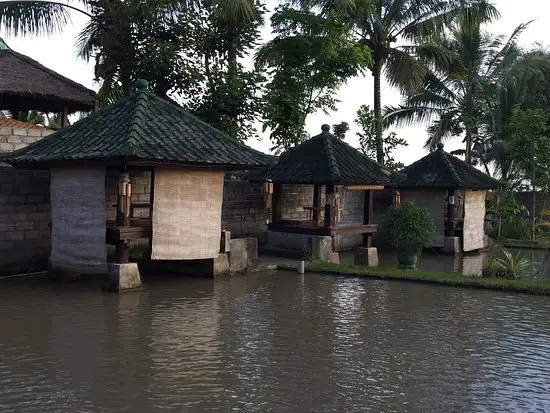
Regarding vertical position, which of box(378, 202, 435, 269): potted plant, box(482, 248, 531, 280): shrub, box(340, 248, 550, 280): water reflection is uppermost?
box(378, 202, 435, 269): potted plant

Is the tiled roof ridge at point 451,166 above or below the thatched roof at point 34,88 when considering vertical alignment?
below

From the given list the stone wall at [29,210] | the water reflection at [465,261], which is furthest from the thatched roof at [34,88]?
the water reflection at [465,261]

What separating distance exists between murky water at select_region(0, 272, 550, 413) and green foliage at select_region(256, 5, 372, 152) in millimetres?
7747

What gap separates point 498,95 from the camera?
24109 millimetres

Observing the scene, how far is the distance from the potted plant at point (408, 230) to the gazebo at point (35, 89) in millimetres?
9165

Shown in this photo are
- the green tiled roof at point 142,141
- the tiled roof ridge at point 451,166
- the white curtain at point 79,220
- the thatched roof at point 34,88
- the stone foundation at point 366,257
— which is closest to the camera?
the green tiled roof at point 142,141

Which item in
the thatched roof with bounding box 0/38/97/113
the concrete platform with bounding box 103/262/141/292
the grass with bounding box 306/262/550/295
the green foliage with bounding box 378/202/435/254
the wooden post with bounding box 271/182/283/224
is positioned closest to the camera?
the concrete platform with bounding box 103/262/141/292

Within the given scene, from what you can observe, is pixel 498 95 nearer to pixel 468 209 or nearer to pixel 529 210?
pixel 529 210

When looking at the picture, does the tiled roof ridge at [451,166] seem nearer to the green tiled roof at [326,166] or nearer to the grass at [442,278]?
the green tiled roof at [326,166]

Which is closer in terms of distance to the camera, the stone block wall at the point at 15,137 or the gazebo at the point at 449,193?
the stone block wall at the point at 15,137

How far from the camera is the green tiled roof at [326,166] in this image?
1452cm

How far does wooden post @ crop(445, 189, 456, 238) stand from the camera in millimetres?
18672

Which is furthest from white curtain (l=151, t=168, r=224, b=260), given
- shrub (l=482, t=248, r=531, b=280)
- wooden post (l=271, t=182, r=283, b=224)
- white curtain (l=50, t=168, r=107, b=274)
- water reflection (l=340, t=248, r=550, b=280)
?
shrub (l=482, t=248, r=531, b=280)

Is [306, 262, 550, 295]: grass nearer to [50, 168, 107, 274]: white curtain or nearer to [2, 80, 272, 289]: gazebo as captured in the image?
[2, 80, 272, 289]: gazebo
